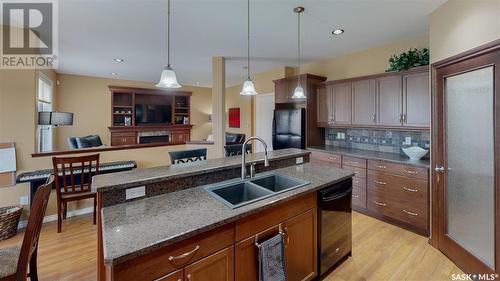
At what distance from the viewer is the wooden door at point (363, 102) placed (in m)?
3.69

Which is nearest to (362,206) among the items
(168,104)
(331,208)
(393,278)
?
(393,278)

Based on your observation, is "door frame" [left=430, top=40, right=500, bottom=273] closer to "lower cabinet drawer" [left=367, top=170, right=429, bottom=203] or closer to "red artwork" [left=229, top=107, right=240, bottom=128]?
"lower cabinet drawer" [left=367, top=170, right=429, bottom=203]

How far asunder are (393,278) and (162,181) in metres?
2.21

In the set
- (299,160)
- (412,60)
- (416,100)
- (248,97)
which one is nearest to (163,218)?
(299,160)

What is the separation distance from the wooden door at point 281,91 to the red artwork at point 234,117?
2.41 metres

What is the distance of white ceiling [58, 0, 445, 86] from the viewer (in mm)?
2633

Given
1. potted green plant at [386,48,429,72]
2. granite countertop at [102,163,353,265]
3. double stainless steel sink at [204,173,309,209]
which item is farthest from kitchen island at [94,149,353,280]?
potted green plant at [386,48,429,72]

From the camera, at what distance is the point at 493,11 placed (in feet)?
6.16

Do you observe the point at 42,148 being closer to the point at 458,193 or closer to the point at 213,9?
the point at 213,9

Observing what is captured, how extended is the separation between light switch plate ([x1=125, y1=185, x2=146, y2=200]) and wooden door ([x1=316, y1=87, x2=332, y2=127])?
362 cm

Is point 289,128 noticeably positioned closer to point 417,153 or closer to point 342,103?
point 342,103

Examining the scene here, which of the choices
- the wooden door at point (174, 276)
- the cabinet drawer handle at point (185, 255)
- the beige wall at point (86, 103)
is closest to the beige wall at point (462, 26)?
the cabinet drawer handle at point (185, 255)

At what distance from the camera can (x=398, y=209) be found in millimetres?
3059

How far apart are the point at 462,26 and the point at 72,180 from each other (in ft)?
15.4
